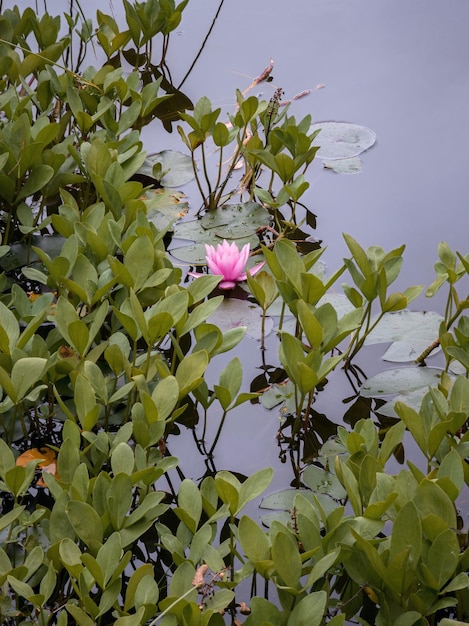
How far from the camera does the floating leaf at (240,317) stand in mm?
1646

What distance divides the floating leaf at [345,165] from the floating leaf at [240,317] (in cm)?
58

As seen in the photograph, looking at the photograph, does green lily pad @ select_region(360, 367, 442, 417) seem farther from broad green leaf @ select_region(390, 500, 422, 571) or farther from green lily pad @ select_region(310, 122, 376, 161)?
green lily pad @ select_region(310, 122, 376, 161)

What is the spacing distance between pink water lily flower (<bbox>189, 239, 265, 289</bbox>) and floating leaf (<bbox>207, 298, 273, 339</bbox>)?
4 centimetres

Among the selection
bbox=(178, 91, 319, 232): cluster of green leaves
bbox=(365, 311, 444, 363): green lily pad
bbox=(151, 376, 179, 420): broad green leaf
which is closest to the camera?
bbox=(151, 376, 179, 420): broad green leaf

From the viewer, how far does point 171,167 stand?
2.18m

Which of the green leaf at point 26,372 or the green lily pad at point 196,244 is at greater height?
the green lily pad at point 196,244

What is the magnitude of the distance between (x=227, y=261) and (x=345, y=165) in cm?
59

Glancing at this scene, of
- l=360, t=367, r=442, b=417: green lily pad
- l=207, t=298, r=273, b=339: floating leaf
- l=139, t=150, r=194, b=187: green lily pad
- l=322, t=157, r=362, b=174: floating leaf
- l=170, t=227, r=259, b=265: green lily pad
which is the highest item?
l=139, t=150, r=194, b=187: green lily pad

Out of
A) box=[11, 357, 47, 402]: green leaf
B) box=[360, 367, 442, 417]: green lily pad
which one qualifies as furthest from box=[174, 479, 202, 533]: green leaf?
box=[360, 367, 442, 417]: green lily pad

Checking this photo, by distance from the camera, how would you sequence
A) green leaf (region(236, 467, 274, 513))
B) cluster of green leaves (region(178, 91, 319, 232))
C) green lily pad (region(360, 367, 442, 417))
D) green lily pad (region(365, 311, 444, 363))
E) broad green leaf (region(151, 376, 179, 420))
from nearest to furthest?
green leaf (region(236, 467, 274, 513)) → broad green leaf (region(151, 376, 179, 420)) → green lily pad (region(360, 367, 442, 417)) → green lily pad (region(365, 311, 444, 363)) → cluster of green leaves (region(178, 91, 319, 232))

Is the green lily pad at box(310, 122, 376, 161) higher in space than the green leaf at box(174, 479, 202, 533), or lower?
higher

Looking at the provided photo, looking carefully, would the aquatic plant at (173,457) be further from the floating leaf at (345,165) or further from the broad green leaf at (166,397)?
the floating leaf at (345,165)

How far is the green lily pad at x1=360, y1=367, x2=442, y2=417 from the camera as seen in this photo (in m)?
1.44

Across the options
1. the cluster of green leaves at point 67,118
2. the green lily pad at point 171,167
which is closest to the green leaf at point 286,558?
the cluster of green leaves at point 67,118
